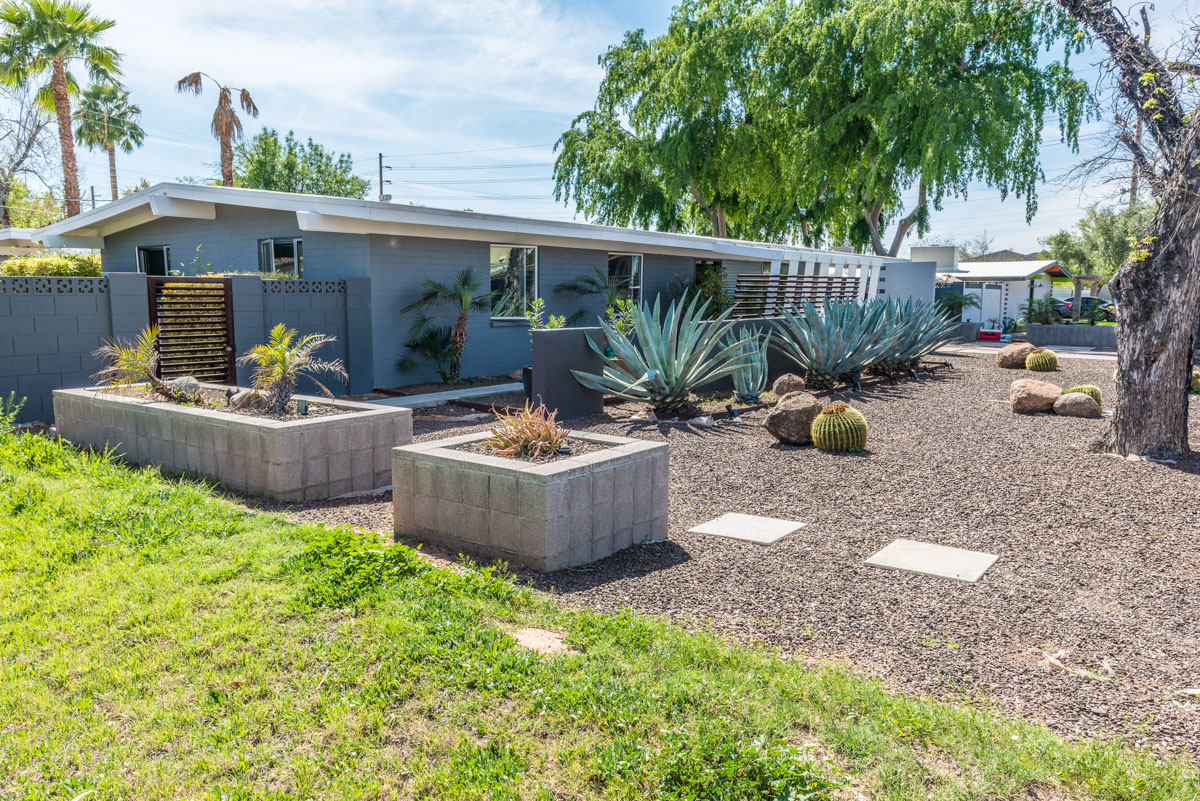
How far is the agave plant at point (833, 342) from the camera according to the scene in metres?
13.1

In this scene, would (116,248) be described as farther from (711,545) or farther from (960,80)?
(960,80)

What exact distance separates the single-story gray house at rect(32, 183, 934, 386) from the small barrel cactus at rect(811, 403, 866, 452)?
21.4 ft

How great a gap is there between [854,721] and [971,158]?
2578 centimetres

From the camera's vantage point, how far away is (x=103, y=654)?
3438mm

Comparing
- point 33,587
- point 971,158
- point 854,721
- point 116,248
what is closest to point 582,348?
point 33,587

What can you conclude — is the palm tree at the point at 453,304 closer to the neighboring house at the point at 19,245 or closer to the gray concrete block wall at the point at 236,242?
the gray concrete block wall at the point at 236,242

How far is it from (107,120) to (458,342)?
26.1m

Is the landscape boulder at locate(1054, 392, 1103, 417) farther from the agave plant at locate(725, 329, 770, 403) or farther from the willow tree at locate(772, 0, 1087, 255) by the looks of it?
the willow tree at locate(772, 0, 1087, 255)

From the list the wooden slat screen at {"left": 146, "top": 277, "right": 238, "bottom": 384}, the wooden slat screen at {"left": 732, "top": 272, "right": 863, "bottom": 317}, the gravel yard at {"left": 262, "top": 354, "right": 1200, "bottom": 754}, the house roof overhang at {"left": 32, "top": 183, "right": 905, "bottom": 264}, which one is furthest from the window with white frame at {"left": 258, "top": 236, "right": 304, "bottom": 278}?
the wooden slat screen at {"left": 732, "top": 272, "right": 863, "bottom": 317}

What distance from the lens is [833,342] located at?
515 inches

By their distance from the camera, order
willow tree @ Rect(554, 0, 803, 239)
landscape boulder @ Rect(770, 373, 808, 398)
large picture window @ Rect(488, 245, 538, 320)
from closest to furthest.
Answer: landscape boulder @ Rect(770, 373, 808, 398)
large picture window @ Rect(488, 245, 538, 320)
willow tree @ Rect(554, 0, 803, 239)

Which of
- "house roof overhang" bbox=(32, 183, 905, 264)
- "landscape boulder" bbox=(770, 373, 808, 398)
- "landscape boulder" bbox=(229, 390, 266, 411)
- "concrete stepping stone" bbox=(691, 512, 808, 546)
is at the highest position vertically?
"house roof overhang" bbox=(32, 183, 905, 264)

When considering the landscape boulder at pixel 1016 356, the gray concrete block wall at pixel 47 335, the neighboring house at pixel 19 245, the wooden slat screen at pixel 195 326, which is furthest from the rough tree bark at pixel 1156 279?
the neighboring house at pixel 19 245

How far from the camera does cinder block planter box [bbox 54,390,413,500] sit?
6.11 metres
